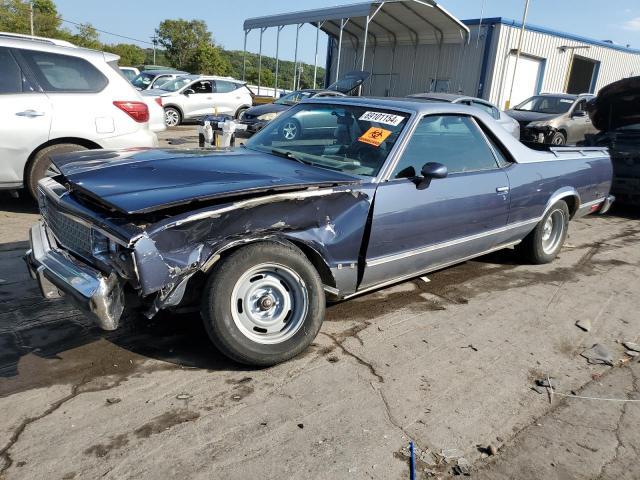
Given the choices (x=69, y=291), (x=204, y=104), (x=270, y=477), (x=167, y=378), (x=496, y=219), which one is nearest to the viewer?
(x=270, y=477)

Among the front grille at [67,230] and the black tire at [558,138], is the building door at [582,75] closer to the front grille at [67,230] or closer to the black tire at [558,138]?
the black tire at [558,138]

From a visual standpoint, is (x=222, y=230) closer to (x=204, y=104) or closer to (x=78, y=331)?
(x=78, y=331)

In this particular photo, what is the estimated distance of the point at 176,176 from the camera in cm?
299

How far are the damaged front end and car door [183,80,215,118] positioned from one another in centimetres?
1396

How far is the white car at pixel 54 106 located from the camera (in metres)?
5.28

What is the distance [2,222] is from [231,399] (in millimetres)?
4189

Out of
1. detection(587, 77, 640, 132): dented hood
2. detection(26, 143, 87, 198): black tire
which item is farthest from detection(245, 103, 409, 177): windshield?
detection(587, 77, 640, 132): dented hood

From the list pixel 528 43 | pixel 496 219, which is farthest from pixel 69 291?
pixel 528 43

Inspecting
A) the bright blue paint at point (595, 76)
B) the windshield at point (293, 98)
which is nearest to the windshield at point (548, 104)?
the windshield at point (293, 98)

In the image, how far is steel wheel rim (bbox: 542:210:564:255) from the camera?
17.3 ft

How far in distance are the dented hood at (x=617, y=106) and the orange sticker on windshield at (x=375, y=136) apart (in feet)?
19.3

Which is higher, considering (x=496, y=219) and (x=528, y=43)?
(x=528, y=43)

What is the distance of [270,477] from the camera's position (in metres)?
2.17

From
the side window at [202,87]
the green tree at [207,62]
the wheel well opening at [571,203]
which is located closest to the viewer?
the wheel well opening at [571,203]
